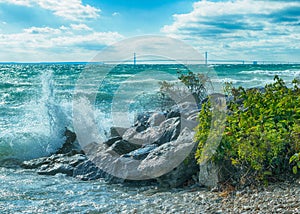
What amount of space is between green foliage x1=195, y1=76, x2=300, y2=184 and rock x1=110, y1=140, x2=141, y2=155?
253 cm

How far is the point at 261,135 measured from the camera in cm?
466

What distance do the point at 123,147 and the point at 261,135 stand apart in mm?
3456

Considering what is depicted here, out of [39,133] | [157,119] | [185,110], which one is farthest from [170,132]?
[39,133]

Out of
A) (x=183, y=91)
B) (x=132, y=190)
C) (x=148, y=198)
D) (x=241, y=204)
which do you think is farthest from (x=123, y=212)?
(x=183, y=91)

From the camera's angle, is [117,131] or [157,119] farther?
[117,131]

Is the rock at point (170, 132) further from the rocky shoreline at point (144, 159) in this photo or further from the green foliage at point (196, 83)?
the green foliage at point (196, 83)

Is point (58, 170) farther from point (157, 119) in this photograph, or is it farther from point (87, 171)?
point (157, 119)

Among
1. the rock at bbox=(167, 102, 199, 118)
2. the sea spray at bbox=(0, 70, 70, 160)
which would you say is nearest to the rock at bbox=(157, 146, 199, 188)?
the rock at bbox=(167, 102, 199, 118)

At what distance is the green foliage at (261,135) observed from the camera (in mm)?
4629

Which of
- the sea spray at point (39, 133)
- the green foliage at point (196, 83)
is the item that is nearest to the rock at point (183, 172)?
the sea spray at point (39, 133)

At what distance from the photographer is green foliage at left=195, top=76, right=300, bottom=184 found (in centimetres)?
463

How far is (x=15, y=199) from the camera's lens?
5.73m

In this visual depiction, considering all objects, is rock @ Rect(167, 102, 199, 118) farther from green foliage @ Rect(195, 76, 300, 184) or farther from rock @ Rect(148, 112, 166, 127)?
green foliage @ Rect(195, 76, 300, 184)

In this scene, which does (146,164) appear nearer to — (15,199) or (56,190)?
(56,190)
